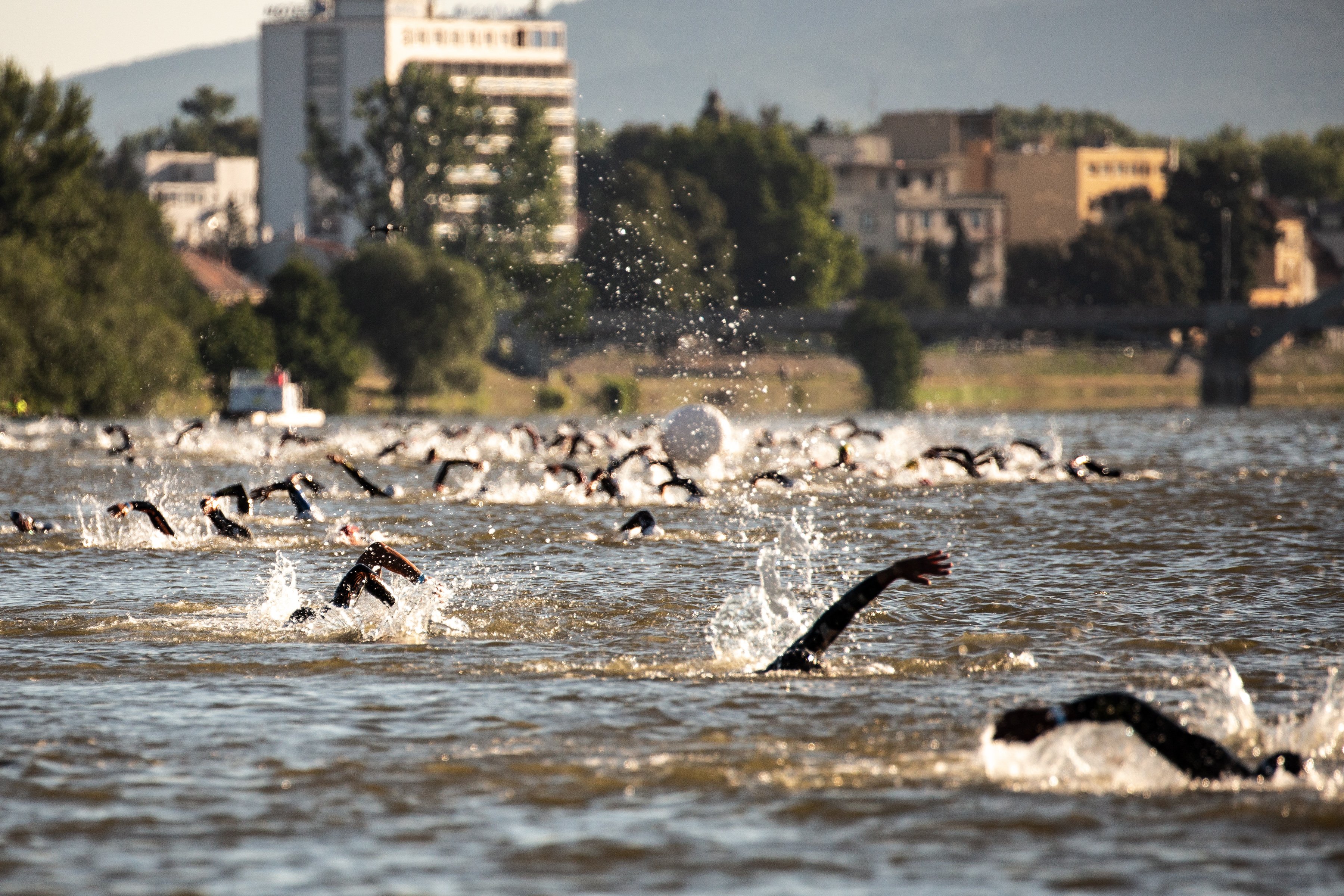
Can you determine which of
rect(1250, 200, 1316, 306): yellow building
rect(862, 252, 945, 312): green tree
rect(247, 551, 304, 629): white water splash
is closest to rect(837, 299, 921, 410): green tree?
rect(862, 252, 945, 312): green tree

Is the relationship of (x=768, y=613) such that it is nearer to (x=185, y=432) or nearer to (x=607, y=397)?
(x=185, y=432)

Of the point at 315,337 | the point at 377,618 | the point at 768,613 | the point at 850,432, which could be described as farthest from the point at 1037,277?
the point at 377,618

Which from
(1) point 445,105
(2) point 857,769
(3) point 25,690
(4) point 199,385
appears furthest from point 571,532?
(1) point 445,105

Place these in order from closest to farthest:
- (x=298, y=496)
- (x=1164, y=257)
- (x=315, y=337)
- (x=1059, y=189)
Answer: (x=298, y=496), (x=315, y=337), (x=1164, y=257), (x=1059, y=189)

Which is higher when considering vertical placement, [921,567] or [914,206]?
[914,206]

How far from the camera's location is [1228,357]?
119 metres

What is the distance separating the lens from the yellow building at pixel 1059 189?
174625 mm

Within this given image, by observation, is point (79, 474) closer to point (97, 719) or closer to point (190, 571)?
point (190, 571)

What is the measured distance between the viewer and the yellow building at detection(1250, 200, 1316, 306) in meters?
173

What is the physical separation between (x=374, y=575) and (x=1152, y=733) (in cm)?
826

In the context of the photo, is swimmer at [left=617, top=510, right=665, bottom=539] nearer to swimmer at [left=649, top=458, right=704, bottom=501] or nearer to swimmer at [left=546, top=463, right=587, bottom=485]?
swimmer at [left=649, top=458, right=704, bottom=501]

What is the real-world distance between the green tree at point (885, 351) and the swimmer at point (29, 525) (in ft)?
298

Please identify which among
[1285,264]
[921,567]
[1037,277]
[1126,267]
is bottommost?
[921,567]

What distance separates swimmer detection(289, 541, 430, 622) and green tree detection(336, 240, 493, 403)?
89776 mm
